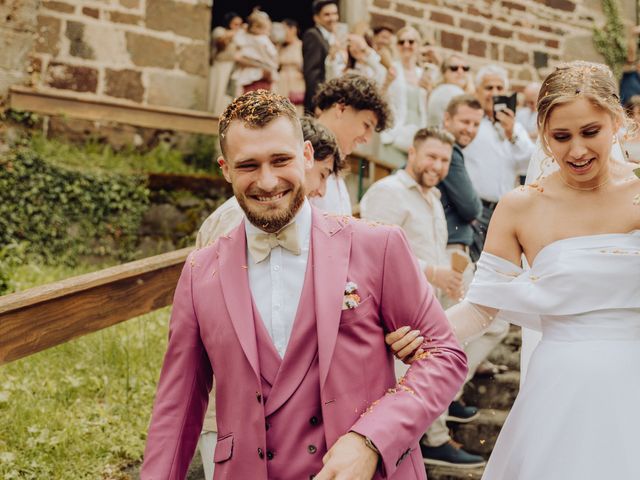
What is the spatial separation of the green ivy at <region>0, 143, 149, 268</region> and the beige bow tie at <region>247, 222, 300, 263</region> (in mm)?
5179

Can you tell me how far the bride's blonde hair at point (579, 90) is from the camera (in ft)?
7.85

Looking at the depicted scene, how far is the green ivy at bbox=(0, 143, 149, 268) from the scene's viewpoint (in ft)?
23.0

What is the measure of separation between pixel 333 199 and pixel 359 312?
185 centimetres

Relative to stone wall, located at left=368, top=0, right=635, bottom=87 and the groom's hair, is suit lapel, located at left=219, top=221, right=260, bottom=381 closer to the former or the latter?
the groom's hair

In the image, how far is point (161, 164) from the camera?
8180mm

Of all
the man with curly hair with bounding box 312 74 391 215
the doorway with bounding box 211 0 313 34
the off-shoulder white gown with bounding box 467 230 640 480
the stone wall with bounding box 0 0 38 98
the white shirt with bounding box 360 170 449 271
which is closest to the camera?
the off-shoulder white gown with bounding box 467 230 640 480

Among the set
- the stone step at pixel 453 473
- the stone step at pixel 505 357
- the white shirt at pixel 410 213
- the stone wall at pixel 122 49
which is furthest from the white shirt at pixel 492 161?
the stone wall at pixel 122 49

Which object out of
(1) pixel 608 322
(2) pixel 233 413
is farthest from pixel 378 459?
(1) pixel 608 322

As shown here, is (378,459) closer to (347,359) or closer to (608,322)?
(347,359)

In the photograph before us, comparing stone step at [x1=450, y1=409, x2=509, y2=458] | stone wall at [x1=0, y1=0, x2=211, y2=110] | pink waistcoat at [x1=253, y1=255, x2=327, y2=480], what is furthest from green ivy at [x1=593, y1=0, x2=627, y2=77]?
pink waistcoat at [x1=253, y1=255, x2=327, y2=480]

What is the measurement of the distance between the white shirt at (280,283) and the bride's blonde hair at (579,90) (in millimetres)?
851

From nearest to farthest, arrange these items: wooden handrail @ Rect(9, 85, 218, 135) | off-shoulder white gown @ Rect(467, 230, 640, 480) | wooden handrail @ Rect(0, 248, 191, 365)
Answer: off-shoulder white gown @ Rect(467, 230, 640, 480) → wooden handrail @ Rect(0, 248, 191, 365) → wooden handrail @ Rect(9, 85, 218, 135)

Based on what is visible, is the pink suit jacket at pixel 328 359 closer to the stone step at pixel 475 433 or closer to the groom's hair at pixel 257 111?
the groom's hair at pixel 257 111

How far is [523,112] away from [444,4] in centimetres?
256
